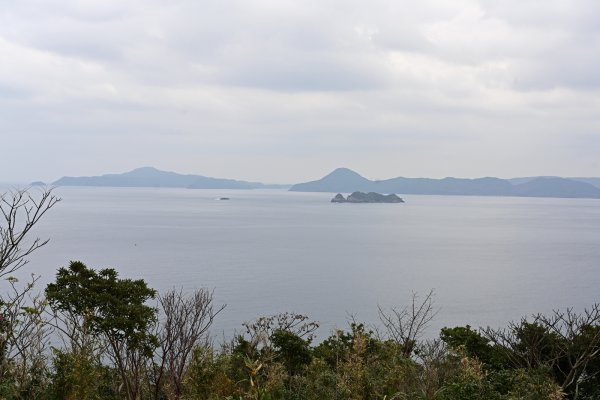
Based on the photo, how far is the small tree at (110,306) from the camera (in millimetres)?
15000

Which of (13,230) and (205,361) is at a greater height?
(13,230)

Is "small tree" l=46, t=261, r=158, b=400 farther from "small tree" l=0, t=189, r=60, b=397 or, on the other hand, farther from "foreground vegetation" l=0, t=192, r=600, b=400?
"small tree" l=0, t=189, r=60, b=397

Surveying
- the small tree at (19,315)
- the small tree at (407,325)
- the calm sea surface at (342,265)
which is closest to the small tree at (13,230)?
the small tree at (19,315)

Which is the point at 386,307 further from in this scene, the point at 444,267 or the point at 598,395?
the point at 598,395

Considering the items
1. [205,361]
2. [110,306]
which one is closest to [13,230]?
[205,361]

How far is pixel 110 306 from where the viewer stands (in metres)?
15.3

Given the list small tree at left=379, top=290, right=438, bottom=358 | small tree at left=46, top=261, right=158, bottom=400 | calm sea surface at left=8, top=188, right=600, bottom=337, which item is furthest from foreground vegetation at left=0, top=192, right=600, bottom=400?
calm sea surface at left=8, top=188, right=600, bottom=337

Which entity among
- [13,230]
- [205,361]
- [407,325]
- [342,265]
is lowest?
[342,265]

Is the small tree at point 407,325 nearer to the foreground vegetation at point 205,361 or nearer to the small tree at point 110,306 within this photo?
the foreground vegetation at point 205,361

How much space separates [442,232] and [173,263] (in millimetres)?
72771

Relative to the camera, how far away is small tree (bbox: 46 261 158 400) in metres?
15.0

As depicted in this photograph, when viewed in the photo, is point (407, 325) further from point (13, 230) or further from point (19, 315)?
point (13, 230)

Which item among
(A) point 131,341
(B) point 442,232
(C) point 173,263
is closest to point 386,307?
(C) point 173,263

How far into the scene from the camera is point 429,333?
4166cm
